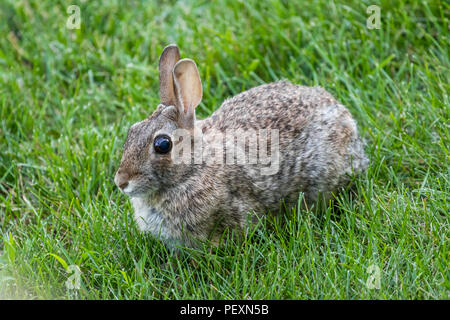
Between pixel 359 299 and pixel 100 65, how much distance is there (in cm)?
381

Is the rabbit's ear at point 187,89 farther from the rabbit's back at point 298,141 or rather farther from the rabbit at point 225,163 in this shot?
the rabbit's back at point 298,141

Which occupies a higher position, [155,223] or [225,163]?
[225,163]

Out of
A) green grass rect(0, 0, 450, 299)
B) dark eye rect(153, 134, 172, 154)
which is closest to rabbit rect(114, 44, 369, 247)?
dark eye rect(153, 134, 172, 154)

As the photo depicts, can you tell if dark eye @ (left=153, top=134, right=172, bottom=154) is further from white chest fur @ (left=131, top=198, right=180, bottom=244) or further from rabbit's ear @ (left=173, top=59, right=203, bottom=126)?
white chest fur @ (left=131, top=198, right=180, bottom=244)

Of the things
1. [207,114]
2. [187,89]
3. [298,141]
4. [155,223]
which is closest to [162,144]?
[187,89]

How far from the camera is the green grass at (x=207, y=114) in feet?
13.2

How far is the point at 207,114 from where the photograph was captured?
5754 millimetres

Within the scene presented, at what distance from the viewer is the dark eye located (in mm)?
4160

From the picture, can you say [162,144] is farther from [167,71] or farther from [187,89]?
[167,71]

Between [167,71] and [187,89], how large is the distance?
25 centimetres

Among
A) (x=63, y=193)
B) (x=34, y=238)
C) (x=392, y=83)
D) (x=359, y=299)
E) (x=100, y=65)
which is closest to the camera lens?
(x=359, y=299)

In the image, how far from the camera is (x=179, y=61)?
420cm
